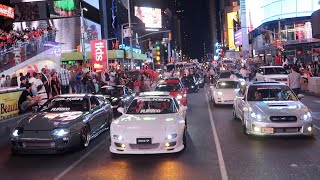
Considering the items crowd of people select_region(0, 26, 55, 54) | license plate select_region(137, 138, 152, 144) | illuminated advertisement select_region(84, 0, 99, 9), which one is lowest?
license plate select_region(137, 138, 152, 144)

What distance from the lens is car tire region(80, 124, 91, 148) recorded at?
33.1ft

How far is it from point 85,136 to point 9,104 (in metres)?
4.69

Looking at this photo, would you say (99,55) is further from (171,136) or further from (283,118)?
(171,136)

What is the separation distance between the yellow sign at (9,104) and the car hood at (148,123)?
5478mm

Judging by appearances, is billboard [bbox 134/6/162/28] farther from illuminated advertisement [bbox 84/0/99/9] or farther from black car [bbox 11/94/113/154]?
black car [bbox 11/94/113/154]

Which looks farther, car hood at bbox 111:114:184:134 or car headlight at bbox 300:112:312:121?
car headlight at bbox 300:112:312:121

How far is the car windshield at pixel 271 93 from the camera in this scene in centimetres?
1167

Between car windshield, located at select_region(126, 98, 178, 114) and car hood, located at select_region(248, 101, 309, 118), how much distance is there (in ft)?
7.01

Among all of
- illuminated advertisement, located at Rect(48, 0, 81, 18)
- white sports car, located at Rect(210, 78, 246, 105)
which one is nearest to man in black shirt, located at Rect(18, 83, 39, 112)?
white sports car, located at Rect(210, 78, 246, 105)

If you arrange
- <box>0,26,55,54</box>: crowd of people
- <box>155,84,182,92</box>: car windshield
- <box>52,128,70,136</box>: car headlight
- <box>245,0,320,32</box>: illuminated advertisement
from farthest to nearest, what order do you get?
<box>245,0,320,32</box>: illuminated advertisement, <box>0,26,55,54</box>: crowd of people, <box>155,84,182,92</box>: car windshield, <box>52,128,70,136</box>: car headlight

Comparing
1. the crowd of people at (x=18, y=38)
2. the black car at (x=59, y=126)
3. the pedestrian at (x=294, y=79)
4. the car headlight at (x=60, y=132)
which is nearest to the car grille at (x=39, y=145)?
the black car at (x=59, y=126)

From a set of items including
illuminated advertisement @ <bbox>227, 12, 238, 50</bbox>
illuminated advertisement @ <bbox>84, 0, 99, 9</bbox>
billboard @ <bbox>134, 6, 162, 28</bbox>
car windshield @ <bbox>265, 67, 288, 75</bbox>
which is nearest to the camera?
car windshield @ <bbox>265, 67, 288, 75</bbox>

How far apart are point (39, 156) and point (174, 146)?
3103 millimetres

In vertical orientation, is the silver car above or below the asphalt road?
above
